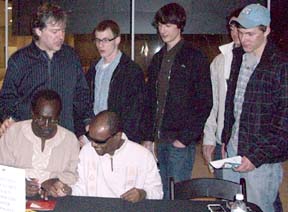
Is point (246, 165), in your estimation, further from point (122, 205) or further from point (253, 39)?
point (122, 205)

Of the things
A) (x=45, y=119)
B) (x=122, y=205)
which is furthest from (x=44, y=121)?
(x=122, y=205)

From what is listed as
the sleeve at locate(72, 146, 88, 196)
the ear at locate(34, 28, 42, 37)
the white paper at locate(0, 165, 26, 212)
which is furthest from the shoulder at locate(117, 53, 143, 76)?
the white paper at locate(0, 165, 26, 212)

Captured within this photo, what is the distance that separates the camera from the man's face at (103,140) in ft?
8.80

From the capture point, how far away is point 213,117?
12.3 ft

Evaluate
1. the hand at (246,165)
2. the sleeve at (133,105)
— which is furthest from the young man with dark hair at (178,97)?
the hand at (246,165)

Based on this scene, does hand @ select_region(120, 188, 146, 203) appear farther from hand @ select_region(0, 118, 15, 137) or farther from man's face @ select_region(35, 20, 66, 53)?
man's face @ select_region(35, 20, 66, 53)

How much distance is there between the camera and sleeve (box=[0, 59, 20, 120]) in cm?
332

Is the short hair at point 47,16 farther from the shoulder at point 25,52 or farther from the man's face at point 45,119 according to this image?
the man's face at point 45,119

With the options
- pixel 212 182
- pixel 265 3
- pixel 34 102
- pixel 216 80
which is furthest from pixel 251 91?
pixel 265 3

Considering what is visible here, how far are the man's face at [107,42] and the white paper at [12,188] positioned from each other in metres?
1.70

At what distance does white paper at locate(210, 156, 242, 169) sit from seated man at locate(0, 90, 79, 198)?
72 centimetres

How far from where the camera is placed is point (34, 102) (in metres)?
2.91

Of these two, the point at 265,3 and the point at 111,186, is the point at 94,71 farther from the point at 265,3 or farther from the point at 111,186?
the point at 265,3

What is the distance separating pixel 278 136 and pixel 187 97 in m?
0.89
